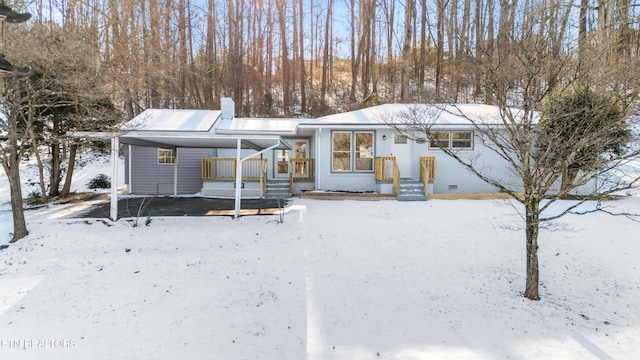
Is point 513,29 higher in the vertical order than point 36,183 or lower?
higher

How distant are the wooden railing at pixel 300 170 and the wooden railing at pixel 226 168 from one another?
1062mm

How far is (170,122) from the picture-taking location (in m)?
10.8

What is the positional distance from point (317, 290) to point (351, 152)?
793 centimetres

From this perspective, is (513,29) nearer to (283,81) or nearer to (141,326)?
(141,326)

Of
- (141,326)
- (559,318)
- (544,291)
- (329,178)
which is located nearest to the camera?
(141,326)

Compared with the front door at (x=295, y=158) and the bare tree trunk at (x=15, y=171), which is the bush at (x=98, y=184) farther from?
the bare tree trunk at (x=15, y=171)

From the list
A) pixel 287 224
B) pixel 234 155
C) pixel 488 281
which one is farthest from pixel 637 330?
pixel 234 155

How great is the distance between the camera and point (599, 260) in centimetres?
659

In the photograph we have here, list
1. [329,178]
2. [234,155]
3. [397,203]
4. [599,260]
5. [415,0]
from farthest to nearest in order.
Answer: [415,0]
[234,155]
[329,178]
[397,203]
[599,260]

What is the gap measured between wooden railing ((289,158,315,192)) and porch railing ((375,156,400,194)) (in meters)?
2.72

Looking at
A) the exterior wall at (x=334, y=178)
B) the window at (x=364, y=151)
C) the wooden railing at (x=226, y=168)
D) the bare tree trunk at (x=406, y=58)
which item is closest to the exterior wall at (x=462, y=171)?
the window at (x=364, y=151)

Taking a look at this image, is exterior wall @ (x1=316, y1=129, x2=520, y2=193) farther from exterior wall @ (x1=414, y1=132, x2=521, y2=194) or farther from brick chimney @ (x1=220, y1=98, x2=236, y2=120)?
brick chimney @ (x1=220, y1=98, x2=236, y2=120)

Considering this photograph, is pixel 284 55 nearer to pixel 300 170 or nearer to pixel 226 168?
pixel 300 170

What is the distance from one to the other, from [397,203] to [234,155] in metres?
7.01
